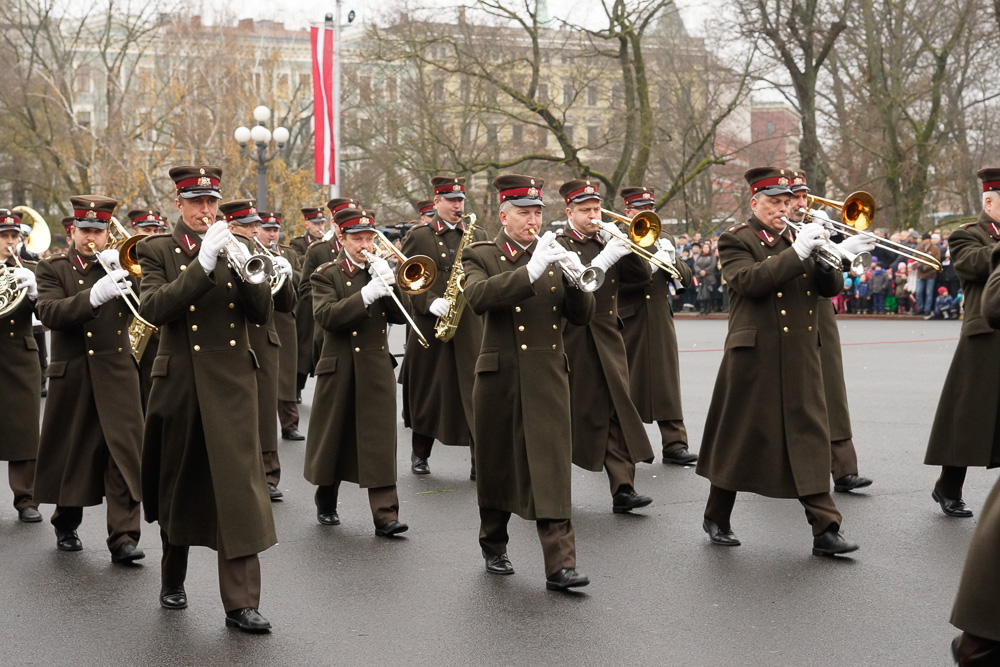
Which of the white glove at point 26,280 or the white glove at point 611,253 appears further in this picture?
the white glove at point 26,280

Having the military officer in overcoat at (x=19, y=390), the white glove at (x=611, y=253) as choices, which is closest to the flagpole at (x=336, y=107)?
the military officer in overcoat at (x=19, y=390)

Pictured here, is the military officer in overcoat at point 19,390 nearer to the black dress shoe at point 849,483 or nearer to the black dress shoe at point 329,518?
the black dress shoe at point 329,518

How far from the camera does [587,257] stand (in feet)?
28.4

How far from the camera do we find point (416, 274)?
787 cm

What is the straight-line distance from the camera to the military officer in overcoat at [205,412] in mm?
5996

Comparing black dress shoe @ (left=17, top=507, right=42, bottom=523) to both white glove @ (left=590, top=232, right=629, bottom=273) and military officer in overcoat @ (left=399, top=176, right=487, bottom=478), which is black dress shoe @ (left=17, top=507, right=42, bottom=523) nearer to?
military officer in overcoat @ (left=399, top=176, right=487, bottom=478)

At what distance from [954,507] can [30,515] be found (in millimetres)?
5977

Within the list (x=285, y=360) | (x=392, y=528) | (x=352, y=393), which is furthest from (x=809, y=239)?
(x=285, y=360)

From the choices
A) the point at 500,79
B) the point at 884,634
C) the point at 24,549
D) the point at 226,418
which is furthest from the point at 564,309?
the point at 500,79

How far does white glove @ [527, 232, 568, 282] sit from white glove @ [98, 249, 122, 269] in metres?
2.48

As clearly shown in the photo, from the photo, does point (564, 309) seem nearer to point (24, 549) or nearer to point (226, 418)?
point (226, 418)

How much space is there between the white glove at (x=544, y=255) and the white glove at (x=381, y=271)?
5.18 ft

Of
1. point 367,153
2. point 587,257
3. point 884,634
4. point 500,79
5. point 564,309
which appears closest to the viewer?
point 884,634

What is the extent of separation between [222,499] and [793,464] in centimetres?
310
